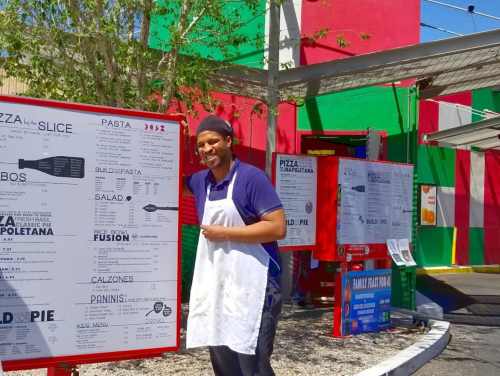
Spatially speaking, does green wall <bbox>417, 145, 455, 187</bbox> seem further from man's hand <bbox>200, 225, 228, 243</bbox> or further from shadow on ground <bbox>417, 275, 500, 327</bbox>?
man's hand <bbox>200, 225, 228, 243</bbox>

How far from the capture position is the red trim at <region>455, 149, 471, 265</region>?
15000 millimetres

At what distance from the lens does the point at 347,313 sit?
6.97 meters

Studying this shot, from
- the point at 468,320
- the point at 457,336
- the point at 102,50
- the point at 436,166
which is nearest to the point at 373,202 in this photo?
the point at 457,336

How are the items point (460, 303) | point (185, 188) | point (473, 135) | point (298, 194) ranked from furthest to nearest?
point (473, 135) → point (460, 303) → point (298, 194) → point (185, 188)

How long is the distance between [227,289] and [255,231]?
0.36 metres

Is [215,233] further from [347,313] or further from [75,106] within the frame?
[347,313]

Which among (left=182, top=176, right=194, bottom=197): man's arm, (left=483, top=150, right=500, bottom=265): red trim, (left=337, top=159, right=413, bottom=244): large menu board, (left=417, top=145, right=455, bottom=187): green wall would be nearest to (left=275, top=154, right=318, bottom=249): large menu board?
(left=337, top=159, right=413, bottom=244): large menu board

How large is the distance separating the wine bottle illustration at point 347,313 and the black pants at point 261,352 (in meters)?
3.58

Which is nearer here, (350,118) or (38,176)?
(38,176)

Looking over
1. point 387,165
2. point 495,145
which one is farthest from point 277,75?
point 495,145

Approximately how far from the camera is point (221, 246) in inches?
135

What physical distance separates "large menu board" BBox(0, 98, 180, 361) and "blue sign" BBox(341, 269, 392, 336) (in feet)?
12.2

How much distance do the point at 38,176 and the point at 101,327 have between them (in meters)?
0.85

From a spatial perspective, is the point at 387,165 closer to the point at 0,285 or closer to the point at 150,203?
the point at 150,203
